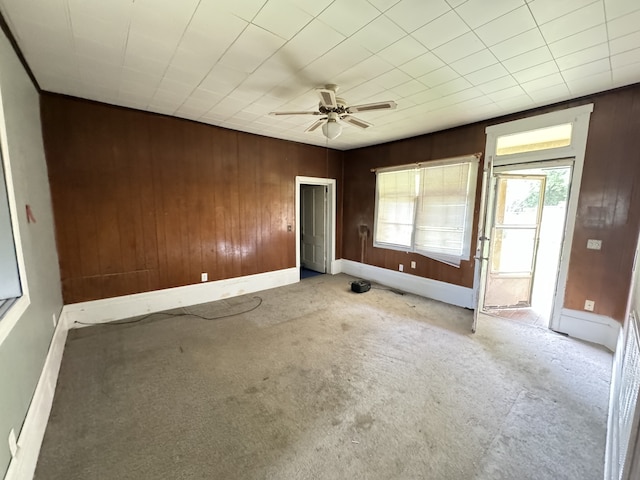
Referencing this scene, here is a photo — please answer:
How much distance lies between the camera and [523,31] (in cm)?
182

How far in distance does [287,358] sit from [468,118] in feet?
12.5

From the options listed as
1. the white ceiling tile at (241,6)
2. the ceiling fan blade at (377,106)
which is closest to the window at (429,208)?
the ceiling fan blade at (377,106)

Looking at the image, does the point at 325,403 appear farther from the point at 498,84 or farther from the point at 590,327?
the point at 498,84

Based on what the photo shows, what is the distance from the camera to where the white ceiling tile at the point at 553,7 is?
1558mm

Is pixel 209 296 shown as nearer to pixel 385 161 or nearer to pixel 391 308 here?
pixel 391 308

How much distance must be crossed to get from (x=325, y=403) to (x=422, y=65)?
290 cm

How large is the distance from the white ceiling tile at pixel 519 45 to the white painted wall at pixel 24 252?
11.2 ft

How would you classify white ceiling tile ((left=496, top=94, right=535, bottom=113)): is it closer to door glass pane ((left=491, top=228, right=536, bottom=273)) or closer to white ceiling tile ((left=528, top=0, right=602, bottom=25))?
white ceiling tile ((left=528, top=0, right=602, bottom=25))

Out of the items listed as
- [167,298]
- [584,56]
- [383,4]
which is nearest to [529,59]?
[584,56]

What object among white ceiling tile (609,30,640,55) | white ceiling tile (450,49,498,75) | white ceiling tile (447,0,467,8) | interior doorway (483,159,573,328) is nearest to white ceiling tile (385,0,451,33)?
white ceiling tile (447,0,467,8)

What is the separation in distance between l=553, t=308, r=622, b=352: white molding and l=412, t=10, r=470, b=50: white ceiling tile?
3257 millimetres

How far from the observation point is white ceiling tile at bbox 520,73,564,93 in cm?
245

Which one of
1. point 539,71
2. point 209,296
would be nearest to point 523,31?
point 539,71

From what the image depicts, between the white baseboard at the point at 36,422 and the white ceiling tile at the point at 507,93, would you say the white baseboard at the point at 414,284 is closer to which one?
the white ceiling tile at the point at 507,93
